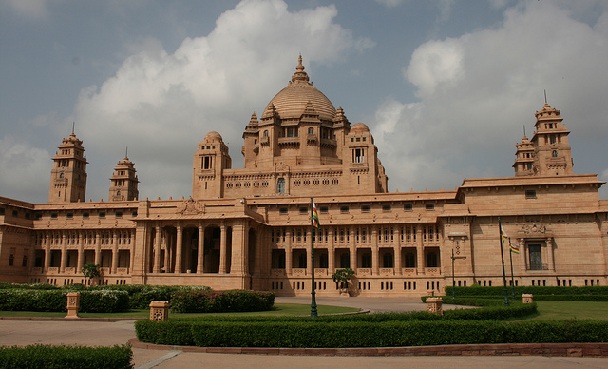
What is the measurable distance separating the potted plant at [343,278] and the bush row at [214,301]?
24.9 meters

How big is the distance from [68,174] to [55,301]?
67457 mm

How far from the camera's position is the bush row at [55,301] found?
1260 inches

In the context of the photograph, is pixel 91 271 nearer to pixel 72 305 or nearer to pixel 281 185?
pixel 281 185

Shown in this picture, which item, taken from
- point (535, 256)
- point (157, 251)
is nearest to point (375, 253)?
point (535, 256)

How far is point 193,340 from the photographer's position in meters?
19.0

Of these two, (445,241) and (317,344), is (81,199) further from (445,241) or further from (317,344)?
(317,344)

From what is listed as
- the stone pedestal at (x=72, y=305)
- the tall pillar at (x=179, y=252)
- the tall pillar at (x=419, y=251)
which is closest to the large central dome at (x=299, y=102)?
the tall pillar at (x=419, y=251)

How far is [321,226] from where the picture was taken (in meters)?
63.7

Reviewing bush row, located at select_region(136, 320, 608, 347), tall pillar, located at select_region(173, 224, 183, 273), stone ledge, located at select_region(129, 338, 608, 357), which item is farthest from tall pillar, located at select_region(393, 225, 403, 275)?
stone ledge, located at select_region(129, 338, 608, 357)

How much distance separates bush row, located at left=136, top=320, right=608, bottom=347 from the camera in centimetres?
1852

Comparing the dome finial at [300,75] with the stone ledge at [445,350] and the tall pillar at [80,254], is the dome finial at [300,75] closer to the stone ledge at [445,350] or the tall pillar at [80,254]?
the tall pillar at [80,254]

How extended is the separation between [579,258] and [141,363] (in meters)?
48.1

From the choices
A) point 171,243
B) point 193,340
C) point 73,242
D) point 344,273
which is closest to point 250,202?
point 171,243

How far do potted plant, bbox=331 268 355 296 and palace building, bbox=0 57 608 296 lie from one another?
1.19 metres
